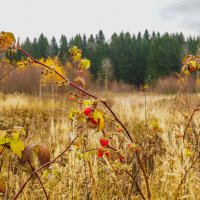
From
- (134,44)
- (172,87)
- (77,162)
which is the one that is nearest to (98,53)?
(134,44)

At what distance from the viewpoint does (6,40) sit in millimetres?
982

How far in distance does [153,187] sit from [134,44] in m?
49.2

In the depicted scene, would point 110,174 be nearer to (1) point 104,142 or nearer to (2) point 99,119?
(1) point 104,142

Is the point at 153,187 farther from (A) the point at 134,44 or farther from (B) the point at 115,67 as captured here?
(A) the point at 134,44

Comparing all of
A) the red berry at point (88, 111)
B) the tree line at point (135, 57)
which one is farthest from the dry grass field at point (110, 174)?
the tree line at point (135, 57)

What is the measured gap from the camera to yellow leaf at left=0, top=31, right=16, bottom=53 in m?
0.98

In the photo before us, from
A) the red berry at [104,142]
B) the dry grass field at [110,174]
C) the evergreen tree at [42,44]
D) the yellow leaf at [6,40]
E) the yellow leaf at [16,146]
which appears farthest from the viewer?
the evergreen tree at [42,44]

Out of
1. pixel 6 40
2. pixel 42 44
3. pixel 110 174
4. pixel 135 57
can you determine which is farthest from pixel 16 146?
pixel 42 44

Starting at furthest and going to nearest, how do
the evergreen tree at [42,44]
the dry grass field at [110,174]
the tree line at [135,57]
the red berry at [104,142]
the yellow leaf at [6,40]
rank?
1. the evergreen tree at [42,44]
2. the tree line at [135,57]
3. the dry grass field at [110,174]
4. the red berry at [104,142]
5. the yellow leaf at [6,40]

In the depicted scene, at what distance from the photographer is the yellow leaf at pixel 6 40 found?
38.5 inches

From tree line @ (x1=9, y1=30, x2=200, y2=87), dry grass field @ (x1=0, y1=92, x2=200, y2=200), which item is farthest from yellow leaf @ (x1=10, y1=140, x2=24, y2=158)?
tree line @ (x1=9, y1=30, x2=200, y2=87)

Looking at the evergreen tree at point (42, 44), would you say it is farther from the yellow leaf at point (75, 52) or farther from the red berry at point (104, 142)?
the red berry at point (104, 142)

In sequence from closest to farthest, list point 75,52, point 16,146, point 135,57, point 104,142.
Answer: point 16,146
point 104,142
point 75,52
point 135,57

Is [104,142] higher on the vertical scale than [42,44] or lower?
lower
